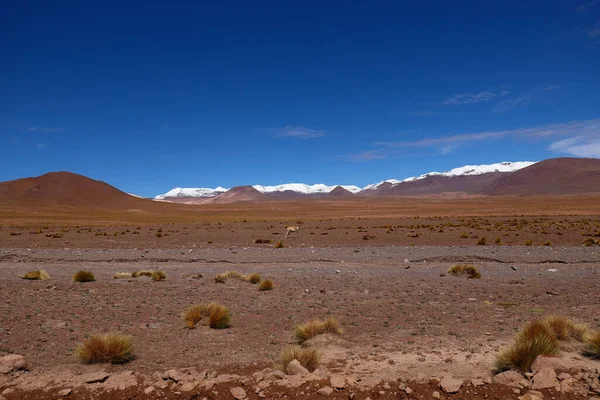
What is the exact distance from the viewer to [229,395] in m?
5.82

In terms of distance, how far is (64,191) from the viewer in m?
152

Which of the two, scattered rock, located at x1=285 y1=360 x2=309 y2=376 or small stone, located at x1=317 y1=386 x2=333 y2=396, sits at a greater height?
scattered rock, located at x1=285 y1=360 x2=309 y2=376

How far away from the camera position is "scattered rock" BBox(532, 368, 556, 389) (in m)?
5.58

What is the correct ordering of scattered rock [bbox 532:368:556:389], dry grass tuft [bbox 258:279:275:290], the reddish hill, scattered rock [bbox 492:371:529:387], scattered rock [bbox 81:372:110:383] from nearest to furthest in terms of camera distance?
scattered rock [bbox 532:368:556:389] < scattered rock [bbox 492:371:529:387] < scattered rock [bbox 81:372:110:383] < dry grass tuft [bbox 258:279:275:290] < the reddish hill

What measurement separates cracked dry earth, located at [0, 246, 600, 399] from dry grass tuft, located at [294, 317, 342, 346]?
0.20 metres

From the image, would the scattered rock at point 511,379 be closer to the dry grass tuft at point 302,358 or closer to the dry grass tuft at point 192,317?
the dry grass tuft at point 302,358

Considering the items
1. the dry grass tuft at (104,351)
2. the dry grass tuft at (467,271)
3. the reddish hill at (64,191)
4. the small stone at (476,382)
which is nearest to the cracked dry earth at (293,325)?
the small stone at (476,382)

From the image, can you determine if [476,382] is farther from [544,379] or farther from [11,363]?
[11,363]

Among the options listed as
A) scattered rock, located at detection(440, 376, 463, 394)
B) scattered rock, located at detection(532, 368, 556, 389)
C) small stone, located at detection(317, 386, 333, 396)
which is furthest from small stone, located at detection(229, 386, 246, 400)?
scattered rock, located at detection(532, 368, 556, 389)

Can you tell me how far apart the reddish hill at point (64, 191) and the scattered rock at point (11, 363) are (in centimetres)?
14544

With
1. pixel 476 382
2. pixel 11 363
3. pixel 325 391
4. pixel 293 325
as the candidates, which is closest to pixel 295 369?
pixel 325 391

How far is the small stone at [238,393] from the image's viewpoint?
18.9 feet

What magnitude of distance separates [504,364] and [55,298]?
9.96 m

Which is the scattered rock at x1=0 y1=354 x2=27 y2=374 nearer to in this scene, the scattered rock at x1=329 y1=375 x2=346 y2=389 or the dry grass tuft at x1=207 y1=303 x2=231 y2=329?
the dry grass tuft at x1=207 y1=303 x2=231 y2=329
